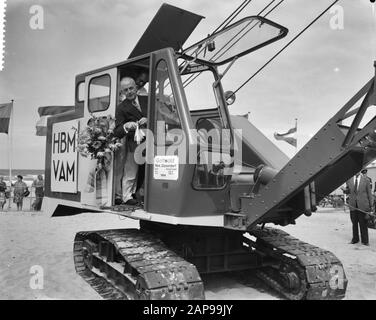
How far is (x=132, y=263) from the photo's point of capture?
17.2 feet

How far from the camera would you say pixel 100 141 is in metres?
6.17

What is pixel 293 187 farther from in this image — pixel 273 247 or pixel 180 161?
pixel 273 247

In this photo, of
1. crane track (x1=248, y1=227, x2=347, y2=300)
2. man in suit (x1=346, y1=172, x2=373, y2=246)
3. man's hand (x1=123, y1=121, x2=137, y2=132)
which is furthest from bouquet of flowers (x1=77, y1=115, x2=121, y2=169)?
man in suit (x1=346, y1=172, x2=373, y2=246)

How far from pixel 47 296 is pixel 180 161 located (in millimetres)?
3110

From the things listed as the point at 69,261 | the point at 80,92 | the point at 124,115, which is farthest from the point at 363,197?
the point at 124,115

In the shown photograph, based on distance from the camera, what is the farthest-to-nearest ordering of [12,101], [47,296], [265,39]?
[12,101]
[47,296]
[265,39]

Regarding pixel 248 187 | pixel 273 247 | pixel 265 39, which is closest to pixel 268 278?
pixel 273 247

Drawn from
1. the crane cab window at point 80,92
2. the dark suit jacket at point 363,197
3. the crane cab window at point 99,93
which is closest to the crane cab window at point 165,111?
the crane cab window at point 99,93

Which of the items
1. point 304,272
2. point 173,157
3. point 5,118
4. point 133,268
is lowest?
point 304,272

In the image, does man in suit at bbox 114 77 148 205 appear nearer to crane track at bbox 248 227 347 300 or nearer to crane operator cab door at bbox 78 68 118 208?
crane operator cab door at bbox 78 68 118 208

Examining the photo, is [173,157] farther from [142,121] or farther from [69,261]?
[69,261]

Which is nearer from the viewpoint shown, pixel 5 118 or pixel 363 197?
pixel 363 197

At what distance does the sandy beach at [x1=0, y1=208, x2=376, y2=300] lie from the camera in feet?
22.4

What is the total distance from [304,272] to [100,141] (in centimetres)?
333
